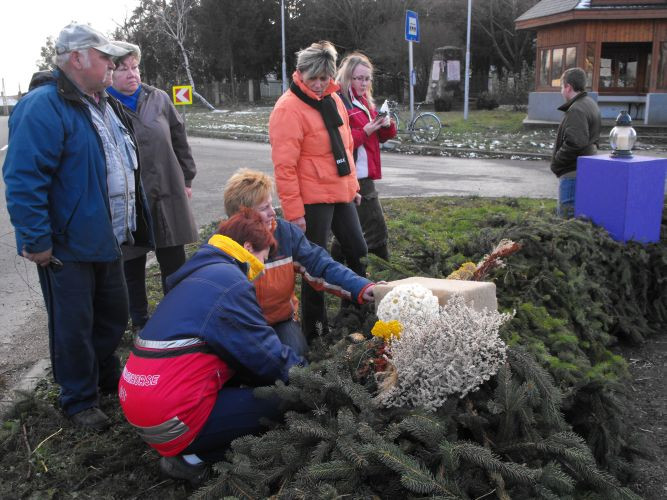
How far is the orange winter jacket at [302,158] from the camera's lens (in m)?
4.20

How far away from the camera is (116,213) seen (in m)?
3.59

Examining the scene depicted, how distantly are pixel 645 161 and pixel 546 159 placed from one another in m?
10.4

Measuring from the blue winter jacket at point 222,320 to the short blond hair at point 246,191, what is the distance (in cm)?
60

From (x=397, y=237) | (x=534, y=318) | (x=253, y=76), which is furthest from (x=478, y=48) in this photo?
(x=534, y=318)

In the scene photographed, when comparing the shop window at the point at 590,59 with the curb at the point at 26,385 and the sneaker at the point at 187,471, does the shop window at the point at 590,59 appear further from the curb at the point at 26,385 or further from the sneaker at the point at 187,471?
the sneaker at the point at 187,471

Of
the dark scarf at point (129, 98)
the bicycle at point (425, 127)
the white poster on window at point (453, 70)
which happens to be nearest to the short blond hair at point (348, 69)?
the dark scarf at point (129, 98)

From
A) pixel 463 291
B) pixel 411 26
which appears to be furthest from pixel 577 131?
pixel 411 26

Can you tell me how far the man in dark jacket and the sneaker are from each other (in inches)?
178

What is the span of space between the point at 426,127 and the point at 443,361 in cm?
1678

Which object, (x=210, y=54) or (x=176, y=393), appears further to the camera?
(x=210, y=54)

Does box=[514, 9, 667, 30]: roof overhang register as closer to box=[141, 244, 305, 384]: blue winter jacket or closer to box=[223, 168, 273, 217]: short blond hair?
box=[223, 168, 273, 217]: short blond hair

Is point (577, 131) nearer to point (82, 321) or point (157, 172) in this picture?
point (157, 172)

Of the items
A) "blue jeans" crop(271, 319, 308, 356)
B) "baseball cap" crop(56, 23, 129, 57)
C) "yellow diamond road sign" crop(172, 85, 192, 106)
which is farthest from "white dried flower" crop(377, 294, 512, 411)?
"yellow diamond road sign" crop(172, 85, 192, 106)

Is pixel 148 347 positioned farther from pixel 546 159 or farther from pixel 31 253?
pixel 546 159
